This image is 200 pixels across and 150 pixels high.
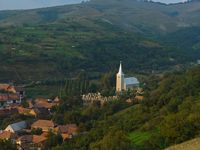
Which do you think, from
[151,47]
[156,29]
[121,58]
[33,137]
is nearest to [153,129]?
[33,137]

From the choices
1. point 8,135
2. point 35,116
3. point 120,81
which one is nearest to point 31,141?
point 8,135

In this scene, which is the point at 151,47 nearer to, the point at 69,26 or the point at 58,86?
the point at 69,26

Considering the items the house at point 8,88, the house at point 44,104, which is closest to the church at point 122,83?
the house at point 44,104

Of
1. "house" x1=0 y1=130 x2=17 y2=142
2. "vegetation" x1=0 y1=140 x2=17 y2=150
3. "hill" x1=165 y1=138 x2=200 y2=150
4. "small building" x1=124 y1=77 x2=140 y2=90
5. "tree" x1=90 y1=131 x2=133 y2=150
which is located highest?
"hill" x1=165 y1=138 x2=200 y2=150

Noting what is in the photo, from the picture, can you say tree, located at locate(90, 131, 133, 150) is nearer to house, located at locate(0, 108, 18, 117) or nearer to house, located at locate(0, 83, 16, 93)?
house, located at locate(0, 108, 18, 117)

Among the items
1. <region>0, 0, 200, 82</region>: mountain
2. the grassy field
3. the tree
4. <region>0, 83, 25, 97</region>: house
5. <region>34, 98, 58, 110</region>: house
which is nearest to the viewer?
the tree

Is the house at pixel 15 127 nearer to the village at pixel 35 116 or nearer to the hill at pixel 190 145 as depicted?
the village at pixel 35 116

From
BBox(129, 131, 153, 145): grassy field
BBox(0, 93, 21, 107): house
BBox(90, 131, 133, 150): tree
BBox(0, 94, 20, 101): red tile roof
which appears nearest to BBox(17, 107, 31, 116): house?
BBox(0, 93, 21, 107): house

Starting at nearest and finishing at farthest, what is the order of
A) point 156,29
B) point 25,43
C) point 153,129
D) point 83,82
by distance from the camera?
point 153,129 → point 83,82 → point 25,43 → point 156,29

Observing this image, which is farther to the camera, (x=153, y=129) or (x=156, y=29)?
(x=156, y=29)
